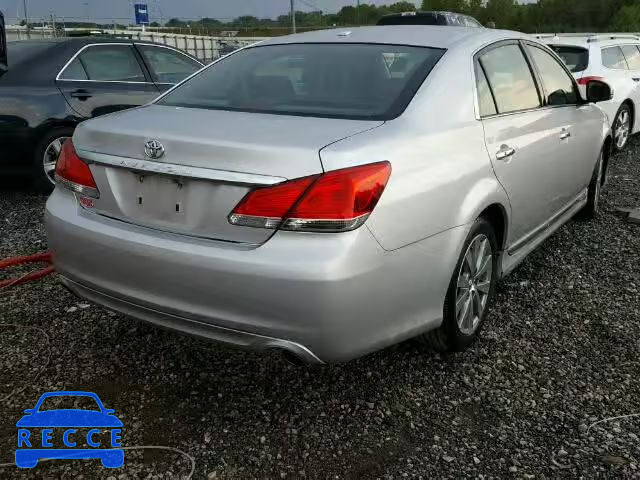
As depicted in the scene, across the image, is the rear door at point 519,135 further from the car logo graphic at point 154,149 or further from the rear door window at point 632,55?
the rear door window at point 632,55

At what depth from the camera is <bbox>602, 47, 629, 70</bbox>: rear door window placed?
8.74 meters

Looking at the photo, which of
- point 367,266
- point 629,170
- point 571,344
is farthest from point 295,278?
point 629,170

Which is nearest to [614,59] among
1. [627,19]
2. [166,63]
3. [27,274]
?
[166,63]

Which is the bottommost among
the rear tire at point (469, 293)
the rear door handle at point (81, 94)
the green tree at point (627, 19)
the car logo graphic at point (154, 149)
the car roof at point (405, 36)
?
the rear tire at point (469, 293)

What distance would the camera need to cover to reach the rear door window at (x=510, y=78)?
3.39m

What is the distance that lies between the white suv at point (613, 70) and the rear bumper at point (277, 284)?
260 inches

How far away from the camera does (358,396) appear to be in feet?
9.40

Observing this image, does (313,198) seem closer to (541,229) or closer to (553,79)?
(541,229)

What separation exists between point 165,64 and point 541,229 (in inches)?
192

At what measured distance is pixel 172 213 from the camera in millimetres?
2455

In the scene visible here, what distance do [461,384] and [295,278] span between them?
116cm

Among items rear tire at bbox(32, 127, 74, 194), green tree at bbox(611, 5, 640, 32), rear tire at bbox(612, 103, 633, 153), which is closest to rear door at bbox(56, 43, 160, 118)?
rear tire at bbox(32, 127, 74, 194)

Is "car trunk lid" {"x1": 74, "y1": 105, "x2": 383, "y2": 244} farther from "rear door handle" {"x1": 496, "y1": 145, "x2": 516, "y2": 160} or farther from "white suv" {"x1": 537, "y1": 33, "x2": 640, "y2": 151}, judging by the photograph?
"white suv" {"x1": 537, "y1": 33, "x2": 640, "y2": 151}

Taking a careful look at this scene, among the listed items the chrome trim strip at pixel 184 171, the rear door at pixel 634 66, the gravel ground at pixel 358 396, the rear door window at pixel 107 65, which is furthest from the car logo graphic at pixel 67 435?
the rear door at pixel 634 66
